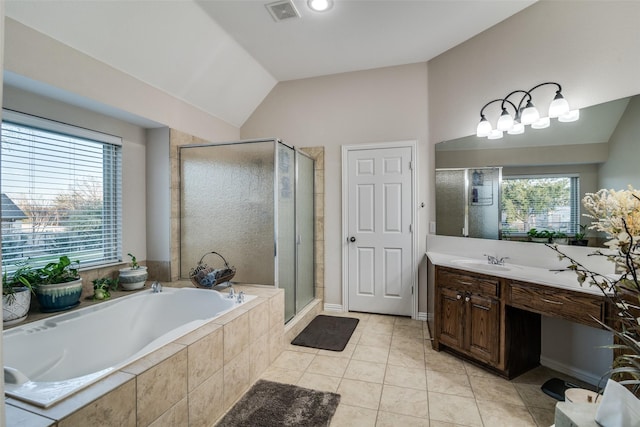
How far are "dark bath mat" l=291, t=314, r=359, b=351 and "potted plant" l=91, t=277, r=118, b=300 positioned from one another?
159cm

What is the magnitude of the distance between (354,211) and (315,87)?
156 centimetres

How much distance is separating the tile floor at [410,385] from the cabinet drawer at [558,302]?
0.61 m

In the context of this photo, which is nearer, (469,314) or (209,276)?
(469,314)

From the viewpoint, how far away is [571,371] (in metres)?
2.34

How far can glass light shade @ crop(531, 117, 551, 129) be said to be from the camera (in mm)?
2395

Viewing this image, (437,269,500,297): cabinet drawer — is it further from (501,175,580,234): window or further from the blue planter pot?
the blue planter pot

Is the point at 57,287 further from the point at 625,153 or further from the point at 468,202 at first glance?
the point at 625,153

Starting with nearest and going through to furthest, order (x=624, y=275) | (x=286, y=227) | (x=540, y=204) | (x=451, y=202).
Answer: (x=624, y=275), (x=540, y=204), (x=286, y=227), (x=451, y=202)

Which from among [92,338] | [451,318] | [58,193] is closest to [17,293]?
[92,338]

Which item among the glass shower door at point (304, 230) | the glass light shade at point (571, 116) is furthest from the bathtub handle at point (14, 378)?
the glass light shade at point (571, 116)

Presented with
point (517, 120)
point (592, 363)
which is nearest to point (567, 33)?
point (517, 120)

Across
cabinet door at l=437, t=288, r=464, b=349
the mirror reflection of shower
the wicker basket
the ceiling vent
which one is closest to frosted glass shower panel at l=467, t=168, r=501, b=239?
the mirror reflection of shower

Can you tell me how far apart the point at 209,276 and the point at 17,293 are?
1203 mm

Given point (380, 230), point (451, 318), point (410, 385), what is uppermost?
point (380, 230)
